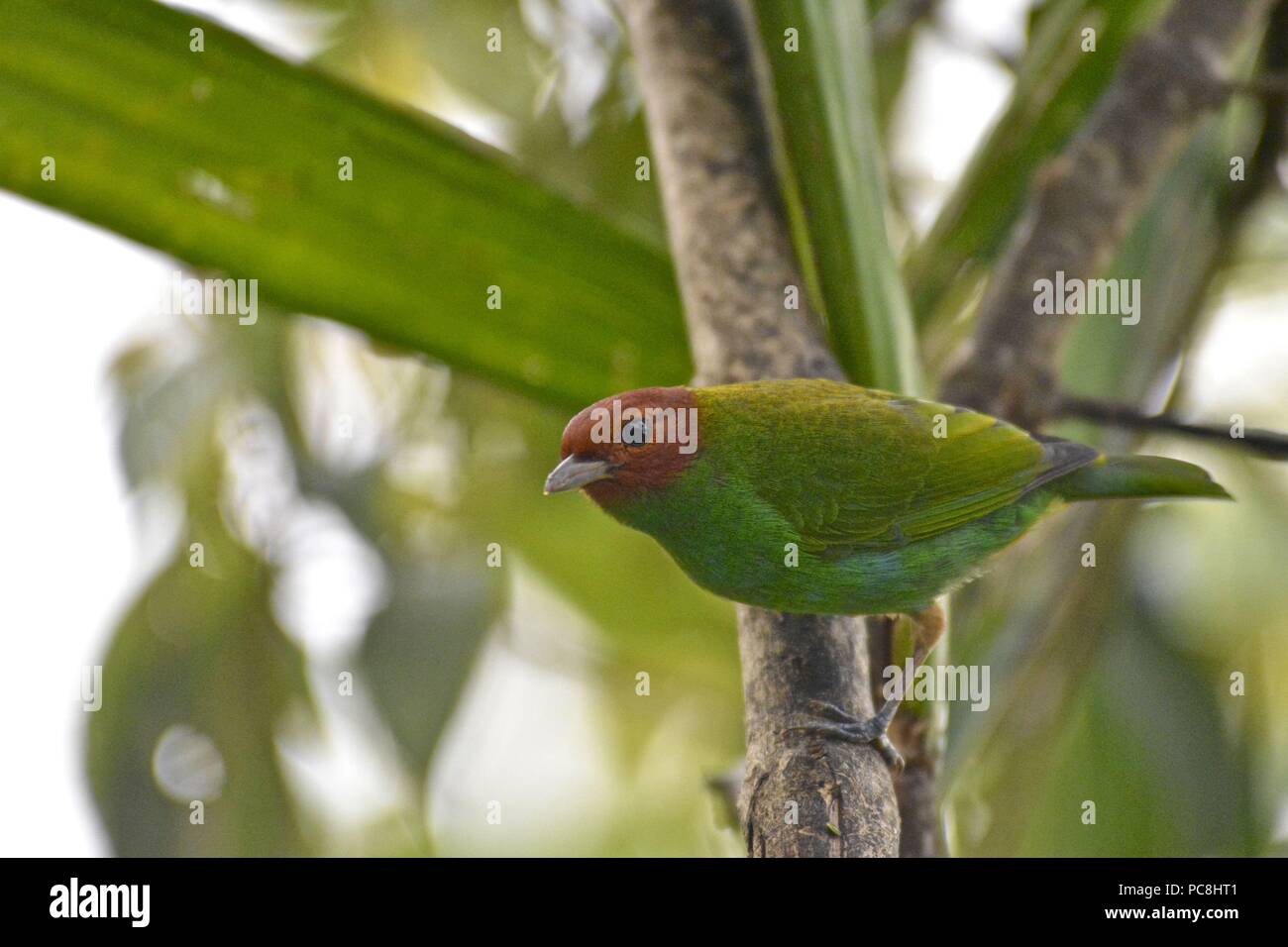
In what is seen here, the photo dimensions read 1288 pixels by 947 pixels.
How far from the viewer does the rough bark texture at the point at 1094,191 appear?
250 cm

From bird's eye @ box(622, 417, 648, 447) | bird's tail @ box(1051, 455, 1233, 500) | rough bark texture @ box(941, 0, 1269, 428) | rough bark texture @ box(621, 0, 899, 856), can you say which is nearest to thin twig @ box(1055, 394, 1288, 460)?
rough bark texture @ box(941, 0, 1269, 428)

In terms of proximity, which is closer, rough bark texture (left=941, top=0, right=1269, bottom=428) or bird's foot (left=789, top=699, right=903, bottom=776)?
bird's foot (left=789, top=699, right=903, bottom=776)

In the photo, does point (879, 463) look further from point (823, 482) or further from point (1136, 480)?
point (1136, 480)

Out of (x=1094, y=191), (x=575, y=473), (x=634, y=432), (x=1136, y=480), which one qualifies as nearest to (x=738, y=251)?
(x=634, y=432)

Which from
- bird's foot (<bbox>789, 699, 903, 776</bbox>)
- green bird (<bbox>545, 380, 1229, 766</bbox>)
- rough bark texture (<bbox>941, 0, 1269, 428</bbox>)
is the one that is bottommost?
bird's foot (<bbox>789, 699, 903, 776</bbox>)

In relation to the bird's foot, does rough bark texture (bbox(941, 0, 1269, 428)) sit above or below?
above

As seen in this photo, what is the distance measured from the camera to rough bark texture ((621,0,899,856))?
1.99m

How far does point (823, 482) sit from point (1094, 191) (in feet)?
2.87

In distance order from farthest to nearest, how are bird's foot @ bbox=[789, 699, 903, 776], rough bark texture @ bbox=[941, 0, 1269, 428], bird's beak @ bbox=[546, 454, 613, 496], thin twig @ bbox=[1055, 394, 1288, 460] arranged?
rough bark texture @ bbox=[941, 0, 1269, 428]
bird's beak @ bbox=[546, 454, 613, 496]
thin twig @ bbox=[1055, 394, 1288, 460]
bird's foot @ bbox=[789, 699, 903, 776]

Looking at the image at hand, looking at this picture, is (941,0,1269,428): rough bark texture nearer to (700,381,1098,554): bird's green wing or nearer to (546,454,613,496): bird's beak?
(700,381,1098,554): bird's green wing

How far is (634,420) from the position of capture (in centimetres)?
223

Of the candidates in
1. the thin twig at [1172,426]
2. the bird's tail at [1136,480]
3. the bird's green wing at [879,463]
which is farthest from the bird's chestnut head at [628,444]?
the bird's tail at [1136,480]

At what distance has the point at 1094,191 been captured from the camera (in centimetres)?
260

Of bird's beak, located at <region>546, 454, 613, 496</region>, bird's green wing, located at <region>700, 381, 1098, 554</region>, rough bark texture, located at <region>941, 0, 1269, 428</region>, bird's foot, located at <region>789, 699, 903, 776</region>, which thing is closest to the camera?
bird's foot, located at <region>789, 699, 903, 776</region>
